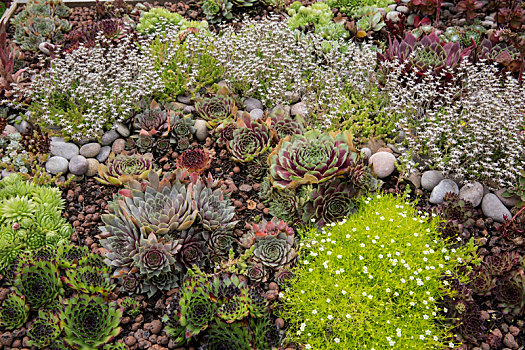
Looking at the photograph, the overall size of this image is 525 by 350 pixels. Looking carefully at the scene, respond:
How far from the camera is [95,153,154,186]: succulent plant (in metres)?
4.65

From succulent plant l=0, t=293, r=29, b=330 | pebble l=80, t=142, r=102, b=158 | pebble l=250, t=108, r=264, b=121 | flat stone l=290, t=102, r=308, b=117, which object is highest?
flat stone l=290, t=102, r=308, b=117

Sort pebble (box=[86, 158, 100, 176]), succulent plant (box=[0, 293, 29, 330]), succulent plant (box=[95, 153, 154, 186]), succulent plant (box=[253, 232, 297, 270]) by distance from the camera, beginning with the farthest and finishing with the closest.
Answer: pebble (box=[86, 158, 100, 176]) < succulent plant (box=[95, 153, 154, 186]) < succulent plant (box=[253, 232, 297, 270]) < succulent plant (box=[0, 293, 29, 330])

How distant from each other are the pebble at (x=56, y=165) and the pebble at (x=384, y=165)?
3.20m

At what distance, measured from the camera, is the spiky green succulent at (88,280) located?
3.79m

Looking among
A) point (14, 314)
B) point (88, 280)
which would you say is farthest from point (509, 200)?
point (14, 314)

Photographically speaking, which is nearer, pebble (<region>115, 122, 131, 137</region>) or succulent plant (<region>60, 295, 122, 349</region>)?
succulent plant (<region>60, 295, 122, 349</region>)

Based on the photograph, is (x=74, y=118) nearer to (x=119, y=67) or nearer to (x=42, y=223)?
(x=119, y=67)

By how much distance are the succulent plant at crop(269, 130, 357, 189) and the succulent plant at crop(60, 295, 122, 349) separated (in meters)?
1.82

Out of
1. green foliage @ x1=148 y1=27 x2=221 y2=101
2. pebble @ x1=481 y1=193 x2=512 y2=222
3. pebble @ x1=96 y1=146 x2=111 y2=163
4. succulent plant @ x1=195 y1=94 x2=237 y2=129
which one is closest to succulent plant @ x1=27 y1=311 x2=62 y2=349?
pebble @ x1=96 y1=146 x2=111 y2=163

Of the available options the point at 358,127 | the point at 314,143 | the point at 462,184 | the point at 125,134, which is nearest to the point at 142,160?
the point at 125,134

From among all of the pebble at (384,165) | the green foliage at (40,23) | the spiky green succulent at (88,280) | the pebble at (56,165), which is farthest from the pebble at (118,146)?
the pebble at (384,165)

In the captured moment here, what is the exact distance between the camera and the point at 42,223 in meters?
4.29

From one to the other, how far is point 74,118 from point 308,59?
282 cm

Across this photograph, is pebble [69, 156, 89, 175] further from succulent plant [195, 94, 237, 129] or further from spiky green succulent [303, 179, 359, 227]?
spiky green succulent [303, 179, 359, 227]
